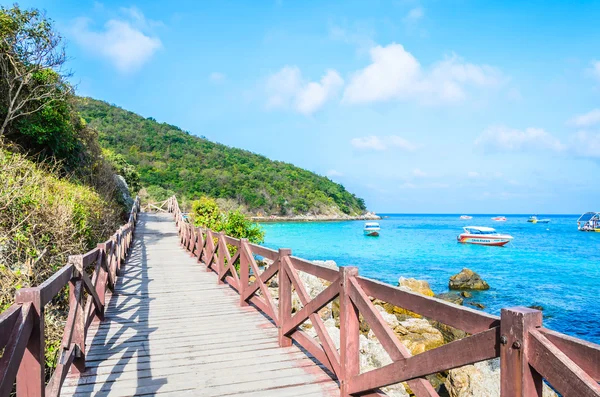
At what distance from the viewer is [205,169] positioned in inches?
3029

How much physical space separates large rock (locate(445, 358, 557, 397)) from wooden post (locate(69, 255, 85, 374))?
595 cm

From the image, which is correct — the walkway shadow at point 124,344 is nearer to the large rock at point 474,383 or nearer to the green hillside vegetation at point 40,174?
the green hillside vegetation at point 40,174

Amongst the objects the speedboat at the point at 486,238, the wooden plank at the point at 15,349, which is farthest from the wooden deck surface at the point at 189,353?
the speedboat at the point at 486,238

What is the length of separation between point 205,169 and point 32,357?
251ft

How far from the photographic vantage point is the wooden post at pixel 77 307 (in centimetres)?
415

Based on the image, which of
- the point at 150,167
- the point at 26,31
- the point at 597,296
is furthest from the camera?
the point at 150,167

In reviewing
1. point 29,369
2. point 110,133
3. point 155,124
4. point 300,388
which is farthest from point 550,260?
point 155,124

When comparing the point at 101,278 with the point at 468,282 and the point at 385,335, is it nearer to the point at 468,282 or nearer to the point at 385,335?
the point at 385,335

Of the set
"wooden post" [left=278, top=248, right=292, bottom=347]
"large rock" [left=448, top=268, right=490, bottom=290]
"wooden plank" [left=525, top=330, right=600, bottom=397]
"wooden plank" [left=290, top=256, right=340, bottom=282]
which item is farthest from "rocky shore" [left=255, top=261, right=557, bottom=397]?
"large rock" [left=448, top=268, right=490, bottom=290]

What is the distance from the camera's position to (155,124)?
8481cm

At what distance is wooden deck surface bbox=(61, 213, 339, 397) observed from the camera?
383cm

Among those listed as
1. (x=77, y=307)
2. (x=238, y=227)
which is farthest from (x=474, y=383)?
(x=238, y=227)

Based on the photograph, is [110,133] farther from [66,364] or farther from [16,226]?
[66,364]

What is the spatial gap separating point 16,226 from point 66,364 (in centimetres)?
425
